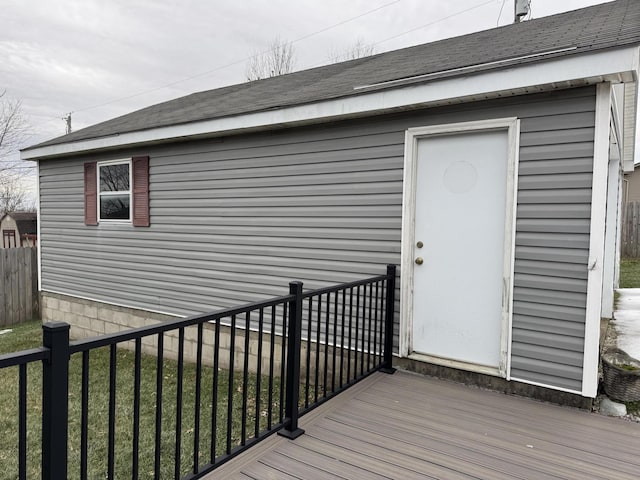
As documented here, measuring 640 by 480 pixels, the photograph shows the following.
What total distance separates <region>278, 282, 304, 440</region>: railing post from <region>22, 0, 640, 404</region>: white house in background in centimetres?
135

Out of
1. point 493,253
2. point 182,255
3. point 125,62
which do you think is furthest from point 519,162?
point 125,62

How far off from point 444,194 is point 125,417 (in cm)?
341

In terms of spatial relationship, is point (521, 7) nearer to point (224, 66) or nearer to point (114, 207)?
point (114, 207)

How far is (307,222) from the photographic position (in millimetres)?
4270

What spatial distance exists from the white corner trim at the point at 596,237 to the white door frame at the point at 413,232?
48 centimetres

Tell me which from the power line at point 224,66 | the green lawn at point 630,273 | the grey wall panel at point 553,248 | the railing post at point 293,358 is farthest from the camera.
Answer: the power line at point 224,66

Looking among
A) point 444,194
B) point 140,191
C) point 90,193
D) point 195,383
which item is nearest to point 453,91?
point 444,194

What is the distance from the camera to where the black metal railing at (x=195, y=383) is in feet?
4.52

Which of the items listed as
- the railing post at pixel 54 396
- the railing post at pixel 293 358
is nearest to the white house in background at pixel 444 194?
the railing post at pixel 293 358

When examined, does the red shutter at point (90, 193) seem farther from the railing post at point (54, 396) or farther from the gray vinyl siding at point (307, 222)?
the railing post at point (54, 396)

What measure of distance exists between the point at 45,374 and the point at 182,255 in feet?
13.7

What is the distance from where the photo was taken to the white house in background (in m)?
2.82

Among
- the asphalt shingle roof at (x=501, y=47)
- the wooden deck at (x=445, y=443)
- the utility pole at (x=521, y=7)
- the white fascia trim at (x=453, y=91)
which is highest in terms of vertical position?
the utility pole at (x=521, y=7)

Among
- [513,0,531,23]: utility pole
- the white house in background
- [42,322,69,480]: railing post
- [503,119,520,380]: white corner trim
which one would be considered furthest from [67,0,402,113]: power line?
[42,322,69,480]: railing post
